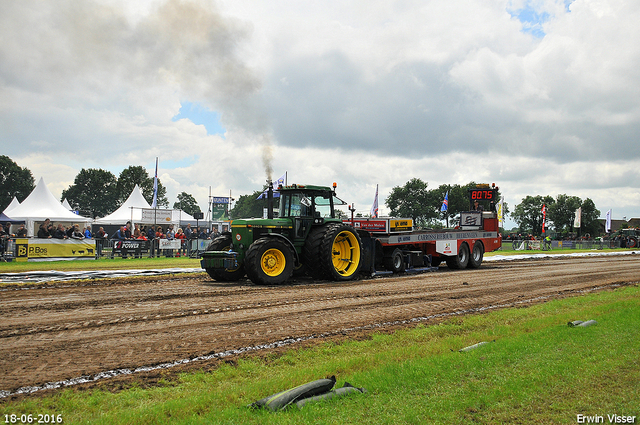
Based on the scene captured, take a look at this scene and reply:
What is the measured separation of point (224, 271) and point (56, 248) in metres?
11.2

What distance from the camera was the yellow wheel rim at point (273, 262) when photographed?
12109 millimetres

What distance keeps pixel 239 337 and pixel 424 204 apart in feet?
261

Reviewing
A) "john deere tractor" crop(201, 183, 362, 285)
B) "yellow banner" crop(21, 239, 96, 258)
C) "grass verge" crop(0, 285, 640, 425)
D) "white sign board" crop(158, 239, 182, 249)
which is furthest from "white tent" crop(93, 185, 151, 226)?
"grass verge" crop(0, 285, 640, 425)

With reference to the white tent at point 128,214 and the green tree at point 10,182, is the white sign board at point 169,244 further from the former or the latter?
the green tree at point 10,182

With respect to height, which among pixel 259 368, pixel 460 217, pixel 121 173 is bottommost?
pixel 259 368

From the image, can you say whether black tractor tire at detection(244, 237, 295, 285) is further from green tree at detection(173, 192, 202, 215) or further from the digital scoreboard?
green tree at detection(173, 192, 202, 215)

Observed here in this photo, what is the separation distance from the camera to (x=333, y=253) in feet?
45.9

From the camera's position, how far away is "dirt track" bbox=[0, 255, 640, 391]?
5.56 metres

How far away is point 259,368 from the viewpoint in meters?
5.27

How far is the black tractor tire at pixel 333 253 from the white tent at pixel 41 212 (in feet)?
92.6

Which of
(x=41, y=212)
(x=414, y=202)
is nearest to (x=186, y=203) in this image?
(x=414, y=202)

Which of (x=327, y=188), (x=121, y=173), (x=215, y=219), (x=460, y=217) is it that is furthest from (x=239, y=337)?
(x=121, y=173)

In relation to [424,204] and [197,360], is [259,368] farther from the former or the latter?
[424,204]

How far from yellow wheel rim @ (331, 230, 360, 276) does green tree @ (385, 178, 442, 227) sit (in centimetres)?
6868
